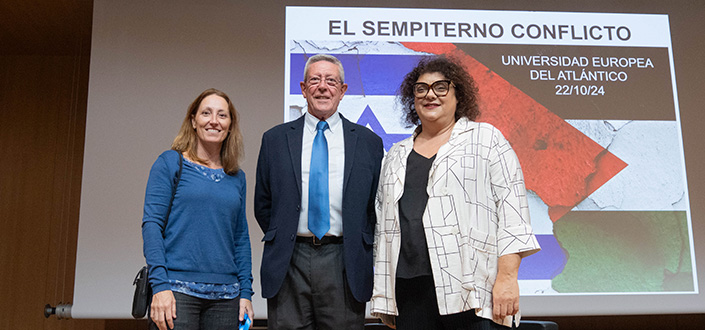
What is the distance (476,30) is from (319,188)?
233 cm

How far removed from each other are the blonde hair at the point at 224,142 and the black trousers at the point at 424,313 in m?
0.77

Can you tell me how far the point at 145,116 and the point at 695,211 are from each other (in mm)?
3770

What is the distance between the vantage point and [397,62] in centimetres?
363

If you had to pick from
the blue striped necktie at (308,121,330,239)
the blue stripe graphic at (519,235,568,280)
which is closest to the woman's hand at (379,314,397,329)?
the blue striped necktie at (308,121,330,239)

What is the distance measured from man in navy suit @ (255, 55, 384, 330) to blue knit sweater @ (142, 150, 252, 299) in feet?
0.53

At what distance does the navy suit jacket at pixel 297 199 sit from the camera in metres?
1.83

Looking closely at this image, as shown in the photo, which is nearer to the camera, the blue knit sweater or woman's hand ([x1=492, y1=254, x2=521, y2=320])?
woman's hand ([x1=492, y1=254, x2=521, y2=320])

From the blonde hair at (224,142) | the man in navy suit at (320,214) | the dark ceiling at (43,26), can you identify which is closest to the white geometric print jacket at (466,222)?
the man in navy suit at (320,214)

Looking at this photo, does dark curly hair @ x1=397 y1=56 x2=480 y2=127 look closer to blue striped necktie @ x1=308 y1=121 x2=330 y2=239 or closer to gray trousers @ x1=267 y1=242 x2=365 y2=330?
blue striped necktie @ x1=308 y1=121 x2=330 y2=239

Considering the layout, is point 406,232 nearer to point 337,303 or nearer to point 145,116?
point 337,303

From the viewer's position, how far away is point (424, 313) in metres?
1.67

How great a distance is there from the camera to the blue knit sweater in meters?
1.75

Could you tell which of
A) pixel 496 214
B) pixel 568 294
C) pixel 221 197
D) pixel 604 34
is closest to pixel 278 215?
pixel 221 197

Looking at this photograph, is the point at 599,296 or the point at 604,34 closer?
the point at 599,296
